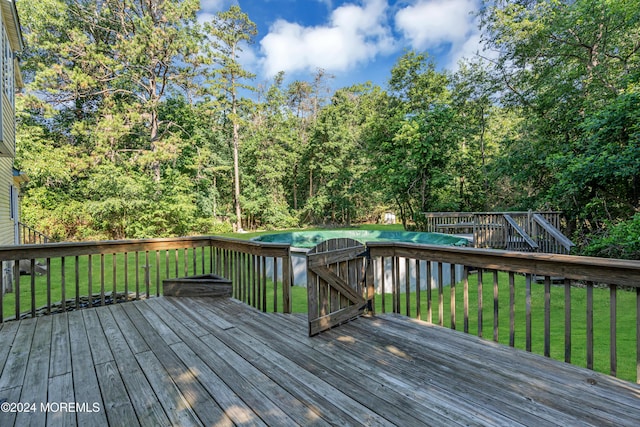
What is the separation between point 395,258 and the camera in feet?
10.8

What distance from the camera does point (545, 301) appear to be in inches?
89.9

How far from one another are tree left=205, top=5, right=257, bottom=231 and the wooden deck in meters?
16.8

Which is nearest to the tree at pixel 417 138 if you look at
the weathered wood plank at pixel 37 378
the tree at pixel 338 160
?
the tree at pixel 338 160

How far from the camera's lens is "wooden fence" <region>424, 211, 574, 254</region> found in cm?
826

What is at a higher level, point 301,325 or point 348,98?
point 348,98

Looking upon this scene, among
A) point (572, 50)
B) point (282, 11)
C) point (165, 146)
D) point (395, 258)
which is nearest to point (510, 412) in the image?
point (395, 258)

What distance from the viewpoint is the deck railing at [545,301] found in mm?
2053

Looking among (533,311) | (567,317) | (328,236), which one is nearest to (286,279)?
(567,317)

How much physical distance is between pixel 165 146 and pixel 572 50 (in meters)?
17.4

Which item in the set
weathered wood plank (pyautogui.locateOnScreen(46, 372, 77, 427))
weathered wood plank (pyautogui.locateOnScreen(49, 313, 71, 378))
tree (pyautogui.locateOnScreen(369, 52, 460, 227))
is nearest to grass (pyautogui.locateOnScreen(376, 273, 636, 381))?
weathered wood plank (pyautogui.locateOnScreen(46, 372, 77, 427))

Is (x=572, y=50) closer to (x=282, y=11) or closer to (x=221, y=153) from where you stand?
(x=282, y=11)

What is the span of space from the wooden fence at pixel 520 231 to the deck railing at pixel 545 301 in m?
1.74

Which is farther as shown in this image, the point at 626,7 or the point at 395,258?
the point at 626,7

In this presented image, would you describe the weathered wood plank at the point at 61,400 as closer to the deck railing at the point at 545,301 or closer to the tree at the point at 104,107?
the deck railing at the point at 545,301
